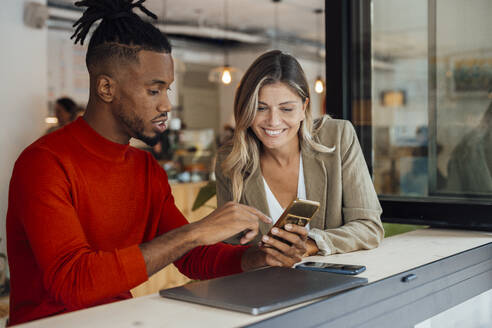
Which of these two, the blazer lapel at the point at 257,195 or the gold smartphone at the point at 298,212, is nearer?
the gold smartphone at the point at 298,212

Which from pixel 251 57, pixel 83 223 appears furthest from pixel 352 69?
pixel 251 57

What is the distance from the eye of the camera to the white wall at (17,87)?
460 cm

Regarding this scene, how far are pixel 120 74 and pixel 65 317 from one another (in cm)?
65

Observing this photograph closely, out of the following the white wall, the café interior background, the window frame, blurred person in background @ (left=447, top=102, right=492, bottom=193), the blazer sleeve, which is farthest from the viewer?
the white wall

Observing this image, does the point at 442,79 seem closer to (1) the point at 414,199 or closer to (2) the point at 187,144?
(1) the point at 414,199

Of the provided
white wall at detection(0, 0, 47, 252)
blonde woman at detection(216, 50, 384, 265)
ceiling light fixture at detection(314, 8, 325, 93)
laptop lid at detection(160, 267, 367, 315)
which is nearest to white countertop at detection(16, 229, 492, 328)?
laptop lid at detection(160, 267, 367, 315)

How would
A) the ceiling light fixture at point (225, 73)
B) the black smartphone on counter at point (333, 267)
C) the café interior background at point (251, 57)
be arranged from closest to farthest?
the black smartphone on counter at point (333, 267)
the café interior background at point (251, 57)
the ceiling light fixture at point (225, 73)

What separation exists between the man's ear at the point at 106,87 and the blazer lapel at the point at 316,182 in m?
0.81

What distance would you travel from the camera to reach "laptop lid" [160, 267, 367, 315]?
42.9 inches

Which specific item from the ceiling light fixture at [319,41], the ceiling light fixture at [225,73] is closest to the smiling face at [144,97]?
the ceiling light fixture at [225,73]

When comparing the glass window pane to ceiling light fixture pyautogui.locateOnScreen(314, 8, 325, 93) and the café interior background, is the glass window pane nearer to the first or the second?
the café interior background

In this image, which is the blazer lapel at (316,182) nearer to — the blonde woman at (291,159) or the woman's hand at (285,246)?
the blonde woman at (291,159)

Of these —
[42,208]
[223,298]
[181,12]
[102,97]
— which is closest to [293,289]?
[223,298]

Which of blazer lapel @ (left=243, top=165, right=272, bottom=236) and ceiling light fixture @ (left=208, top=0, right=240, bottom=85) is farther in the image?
ceiling light fixture @ (left=208, top=0, right=240, bottom=85)
